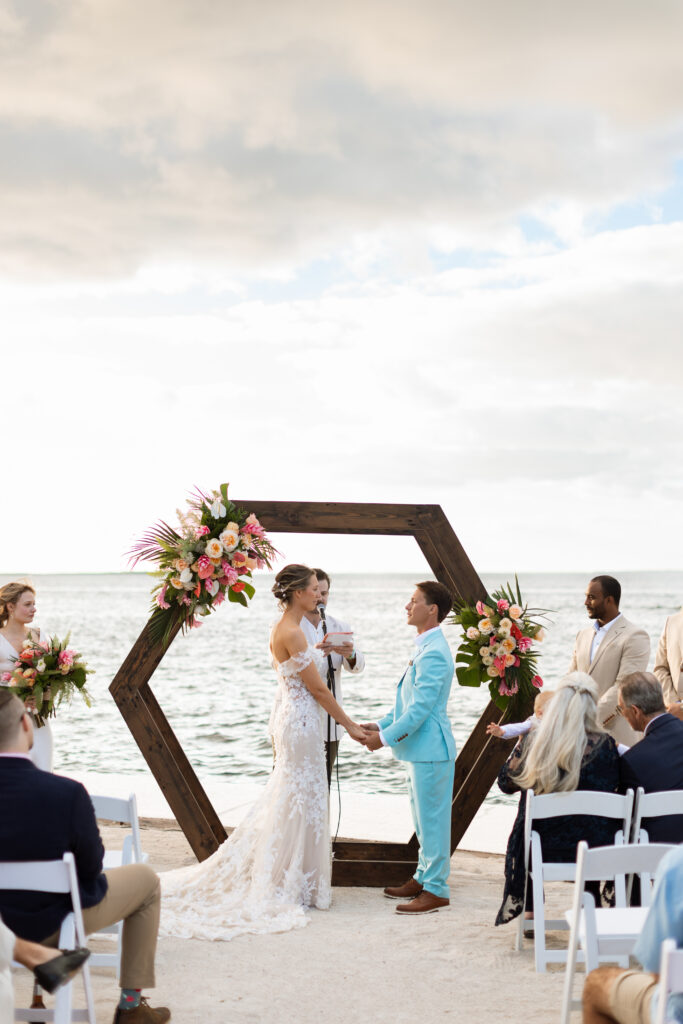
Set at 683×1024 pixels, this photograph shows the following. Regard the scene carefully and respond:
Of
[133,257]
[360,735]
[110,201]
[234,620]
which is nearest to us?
[360,735]

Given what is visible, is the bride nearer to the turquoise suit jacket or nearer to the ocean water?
the turquoise suit jacket

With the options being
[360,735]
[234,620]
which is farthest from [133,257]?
[234,620]

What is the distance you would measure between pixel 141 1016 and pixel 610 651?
352 centimetres

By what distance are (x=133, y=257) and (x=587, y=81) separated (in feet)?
23.0

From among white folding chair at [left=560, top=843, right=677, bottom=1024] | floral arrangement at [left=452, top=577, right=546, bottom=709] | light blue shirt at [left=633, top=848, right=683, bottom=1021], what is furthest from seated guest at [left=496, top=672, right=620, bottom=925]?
light blue shirt at [left=633, top=848, right=683, bottom=1021]

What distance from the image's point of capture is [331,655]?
6.39 m

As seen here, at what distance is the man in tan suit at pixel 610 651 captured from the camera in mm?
5906

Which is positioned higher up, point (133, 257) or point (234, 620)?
point (133, 257)

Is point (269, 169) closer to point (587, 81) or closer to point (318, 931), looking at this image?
point (587, 81)

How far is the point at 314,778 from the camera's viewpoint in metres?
5.87

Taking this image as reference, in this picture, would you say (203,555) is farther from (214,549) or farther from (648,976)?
(648,976)

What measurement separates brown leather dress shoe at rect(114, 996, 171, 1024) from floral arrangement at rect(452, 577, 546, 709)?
285 cm

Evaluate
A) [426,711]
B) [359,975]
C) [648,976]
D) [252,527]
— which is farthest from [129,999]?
[252,527]

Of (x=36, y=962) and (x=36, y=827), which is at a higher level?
(x=36, y=827)
